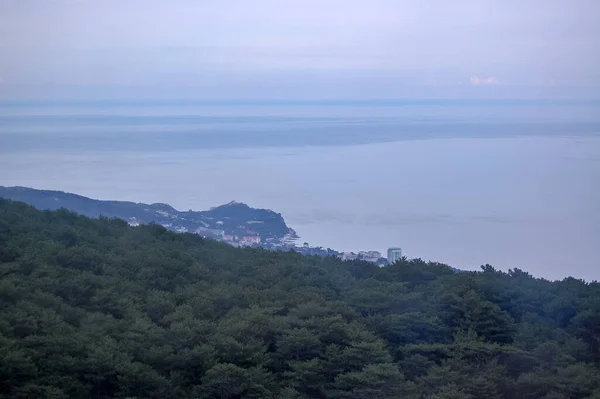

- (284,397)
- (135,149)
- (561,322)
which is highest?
(135,149)

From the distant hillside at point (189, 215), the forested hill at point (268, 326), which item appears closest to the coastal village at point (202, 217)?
the distant hillside at point (189, 215)

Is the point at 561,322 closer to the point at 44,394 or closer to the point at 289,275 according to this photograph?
the point at 289,275

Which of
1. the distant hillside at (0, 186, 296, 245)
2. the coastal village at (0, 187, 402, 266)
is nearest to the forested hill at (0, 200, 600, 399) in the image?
the coastal village at (0, 187, 402, 266)

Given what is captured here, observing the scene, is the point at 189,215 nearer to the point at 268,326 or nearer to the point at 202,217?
the point at 202,217

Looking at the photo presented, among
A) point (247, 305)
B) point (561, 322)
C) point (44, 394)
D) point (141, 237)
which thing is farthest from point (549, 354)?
point (141, 237)

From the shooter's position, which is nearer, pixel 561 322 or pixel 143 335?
pixel 143 335

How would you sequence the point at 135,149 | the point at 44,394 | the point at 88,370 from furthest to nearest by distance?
the point at 135,149, the point at 88,370, the point at 44,394
